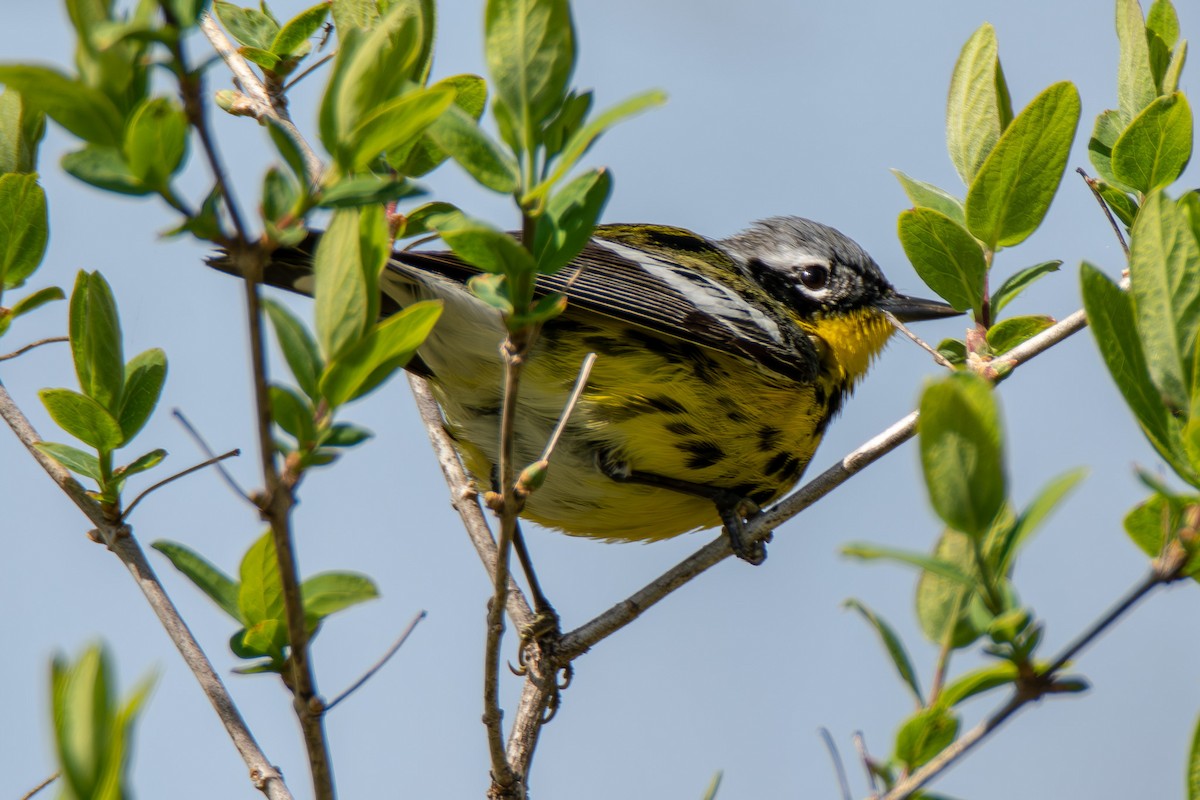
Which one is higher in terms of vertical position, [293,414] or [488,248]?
[488,248]

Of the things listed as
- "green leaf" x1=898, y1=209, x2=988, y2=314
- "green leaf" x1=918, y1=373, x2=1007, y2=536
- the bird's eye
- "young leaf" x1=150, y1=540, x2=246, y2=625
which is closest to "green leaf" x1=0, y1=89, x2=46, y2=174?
"young leaf" x1=150, y1=540, x2=246, y2=625

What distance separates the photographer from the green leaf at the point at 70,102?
3.80ft

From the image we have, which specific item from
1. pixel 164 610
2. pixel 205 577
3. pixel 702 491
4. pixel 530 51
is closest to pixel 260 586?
pixel 205 577

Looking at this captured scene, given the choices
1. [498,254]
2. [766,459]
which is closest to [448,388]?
[766,459]

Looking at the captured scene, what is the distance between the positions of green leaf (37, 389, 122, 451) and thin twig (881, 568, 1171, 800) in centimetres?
142

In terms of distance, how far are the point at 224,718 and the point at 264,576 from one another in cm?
64

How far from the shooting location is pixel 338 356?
1363 millimetres

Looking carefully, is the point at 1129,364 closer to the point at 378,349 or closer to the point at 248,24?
the point at 378,349

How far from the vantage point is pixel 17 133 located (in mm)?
2242

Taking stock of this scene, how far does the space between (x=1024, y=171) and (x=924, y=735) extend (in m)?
1.04

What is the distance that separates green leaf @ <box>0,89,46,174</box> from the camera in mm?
2236

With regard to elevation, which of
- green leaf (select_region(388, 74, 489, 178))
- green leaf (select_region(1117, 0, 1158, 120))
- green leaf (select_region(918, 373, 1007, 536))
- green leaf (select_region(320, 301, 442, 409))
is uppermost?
green leaf (select_region(1117, 0, 1158, 120))

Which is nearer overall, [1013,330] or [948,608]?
[948,608]

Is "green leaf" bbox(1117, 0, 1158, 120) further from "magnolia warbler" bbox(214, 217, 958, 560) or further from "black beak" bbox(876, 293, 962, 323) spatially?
"black beak" bbox(876, 293, 962, 323)
